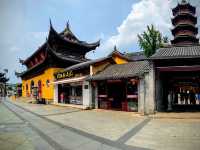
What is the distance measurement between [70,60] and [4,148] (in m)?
23.0

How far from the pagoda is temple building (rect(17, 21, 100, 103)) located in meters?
13.6

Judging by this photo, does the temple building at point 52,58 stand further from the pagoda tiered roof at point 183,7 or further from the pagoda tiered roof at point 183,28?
the pagoda tiered roof at point 183,7

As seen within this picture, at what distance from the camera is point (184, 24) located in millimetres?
35719

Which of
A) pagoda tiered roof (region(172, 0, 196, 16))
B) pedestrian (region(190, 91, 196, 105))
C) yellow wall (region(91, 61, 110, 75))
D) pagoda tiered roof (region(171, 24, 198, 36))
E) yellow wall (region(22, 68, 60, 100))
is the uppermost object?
pagoda tiered roof (region(172, 0, 196, 16))

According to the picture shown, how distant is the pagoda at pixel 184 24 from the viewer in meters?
35.3

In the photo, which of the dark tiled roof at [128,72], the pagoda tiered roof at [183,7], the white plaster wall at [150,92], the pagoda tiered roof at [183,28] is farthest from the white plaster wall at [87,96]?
the pagoda tiered roof at [183,7]

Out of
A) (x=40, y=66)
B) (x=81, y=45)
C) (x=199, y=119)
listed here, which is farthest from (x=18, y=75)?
(x=199, y=119)

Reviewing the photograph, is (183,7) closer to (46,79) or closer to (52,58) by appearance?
(52,58)

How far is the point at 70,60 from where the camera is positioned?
29.6 meters

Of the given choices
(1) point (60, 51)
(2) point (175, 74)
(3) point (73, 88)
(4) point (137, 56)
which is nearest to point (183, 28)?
(4) point (137, 56)

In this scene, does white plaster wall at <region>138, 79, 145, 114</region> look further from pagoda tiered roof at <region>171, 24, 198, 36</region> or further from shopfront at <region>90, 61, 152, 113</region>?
pagoda tiered roof at <region>171, 24, 198, 36</region>

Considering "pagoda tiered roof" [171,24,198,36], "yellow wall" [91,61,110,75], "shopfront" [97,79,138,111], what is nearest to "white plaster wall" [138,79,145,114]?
"shopfront" [97,79,138,111]

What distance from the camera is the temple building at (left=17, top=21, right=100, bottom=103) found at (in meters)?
28.6

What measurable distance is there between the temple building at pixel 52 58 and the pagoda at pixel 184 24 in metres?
13.6
